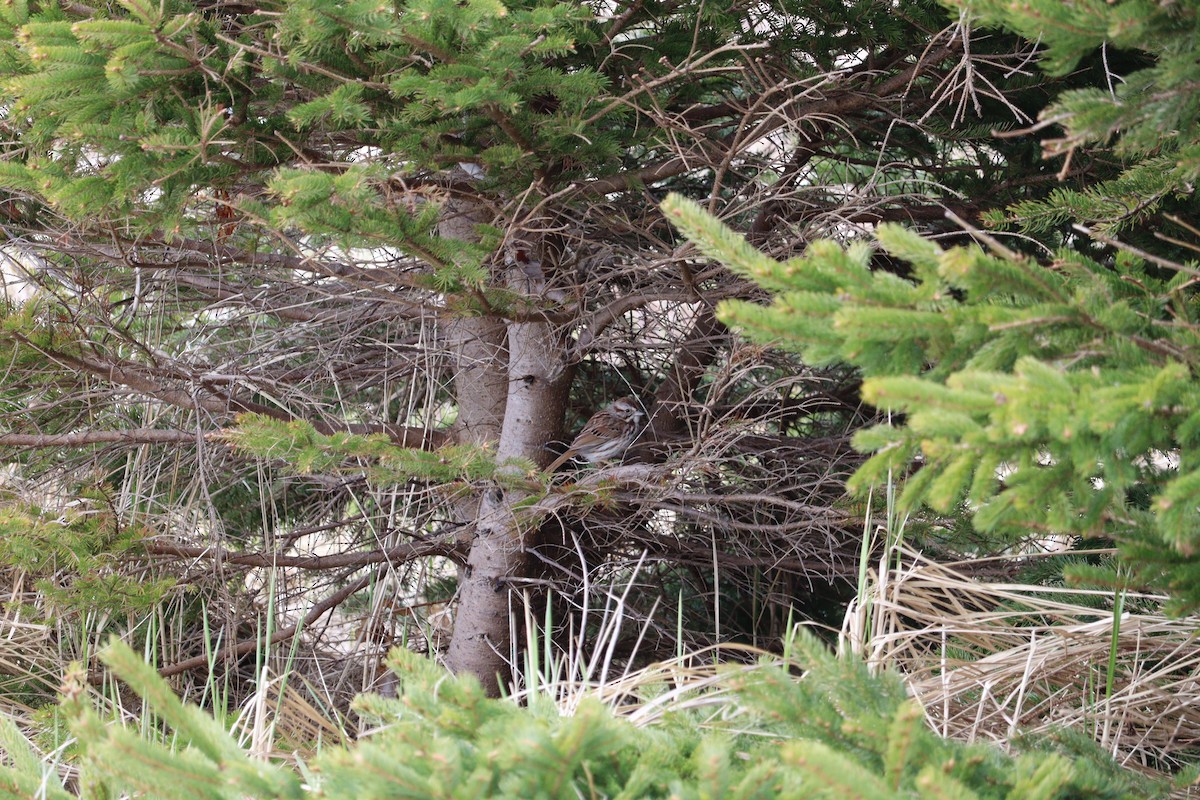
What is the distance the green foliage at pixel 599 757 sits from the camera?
4.52ft

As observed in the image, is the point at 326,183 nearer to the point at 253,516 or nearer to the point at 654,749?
the point at 654,749

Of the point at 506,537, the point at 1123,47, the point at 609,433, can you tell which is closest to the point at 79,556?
the point at 506,537

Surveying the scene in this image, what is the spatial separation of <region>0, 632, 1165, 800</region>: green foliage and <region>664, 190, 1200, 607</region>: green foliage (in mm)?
334

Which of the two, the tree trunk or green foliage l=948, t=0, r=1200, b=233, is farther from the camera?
the tree trunk

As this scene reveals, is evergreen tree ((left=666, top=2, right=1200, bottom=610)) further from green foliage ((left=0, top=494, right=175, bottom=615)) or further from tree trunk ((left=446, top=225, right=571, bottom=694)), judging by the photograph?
green foliage ((left=0, top=494, right=175, bottom=615))

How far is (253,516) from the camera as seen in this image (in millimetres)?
5367

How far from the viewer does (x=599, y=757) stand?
155cm

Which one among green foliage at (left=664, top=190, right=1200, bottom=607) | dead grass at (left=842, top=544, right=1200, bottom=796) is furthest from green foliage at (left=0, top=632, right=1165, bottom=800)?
dead grass at (left=842, top=544, right=1200, bottom=796)

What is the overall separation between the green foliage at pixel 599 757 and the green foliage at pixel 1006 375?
0.33 meters

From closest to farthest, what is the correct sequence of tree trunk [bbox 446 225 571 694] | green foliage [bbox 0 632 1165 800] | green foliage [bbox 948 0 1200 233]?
green foliage [bbox 0 632 1165 800] < green foliage [bbox 948 0 1200 233] < tree trunk [bbox 446 225 571 694]

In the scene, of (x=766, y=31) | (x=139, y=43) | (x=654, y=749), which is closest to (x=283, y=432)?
(x=139, y=43)

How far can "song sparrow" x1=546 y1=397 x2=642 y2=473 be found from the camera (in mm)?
4316

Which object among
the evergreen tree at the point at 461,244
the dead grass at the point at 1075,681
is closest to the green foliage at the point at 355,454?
the evergreen tree at the point at 461,244

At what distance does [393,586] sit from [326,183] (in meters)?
2.38
